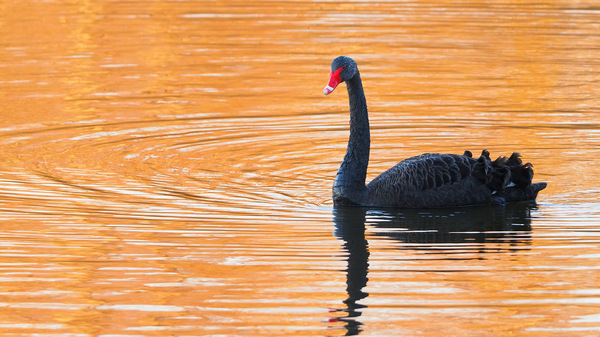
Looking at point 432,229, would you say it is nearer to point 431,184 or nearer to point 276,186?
point 431,184

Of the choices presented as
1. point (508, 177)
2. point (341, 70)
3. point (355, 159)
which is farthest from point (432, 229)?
point (341, 70)

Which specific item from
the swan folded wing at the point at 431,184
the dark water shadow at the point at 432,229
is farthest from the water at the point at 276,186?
the swan folded wing at the point at 431,184

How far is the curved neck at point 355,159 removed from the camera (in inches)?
318

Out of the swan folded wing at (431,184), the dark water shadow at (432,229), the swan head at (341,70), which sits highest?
the swan head at (341,70)

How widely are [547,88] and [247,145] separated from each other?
4.95 metres

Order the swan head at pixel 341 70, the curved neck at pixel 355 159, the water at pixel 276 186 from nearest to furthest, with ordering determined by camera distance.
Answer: the water at pixel 276 186, the swan head at pixel 341 70, the curved neck at pixel 355 159

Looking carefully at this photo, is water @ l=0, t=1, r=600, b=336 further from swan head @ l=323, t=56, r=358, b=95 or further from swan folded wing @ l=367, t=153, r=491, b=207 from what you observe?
swan head @ l=323, t=56, r=358, b=95

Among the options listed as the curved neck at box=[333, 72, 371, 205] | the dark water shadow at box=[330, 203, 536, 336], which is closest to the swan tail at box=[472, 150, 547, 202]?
the dark water shadow at box=[330, 203, 536, 336]

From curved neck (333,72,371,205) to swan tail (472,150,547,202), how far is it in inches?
32.2

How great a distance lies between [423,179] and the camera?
7.91 metres

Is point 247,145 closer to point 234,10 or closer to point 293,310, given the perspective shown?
point 293,310

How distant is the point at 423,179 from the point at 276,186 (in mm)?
1377

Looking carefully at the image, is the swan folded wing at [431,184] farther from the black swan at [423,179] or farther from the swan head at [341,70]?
the swan head at [341,70]

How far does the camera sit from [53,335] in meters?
5.25
